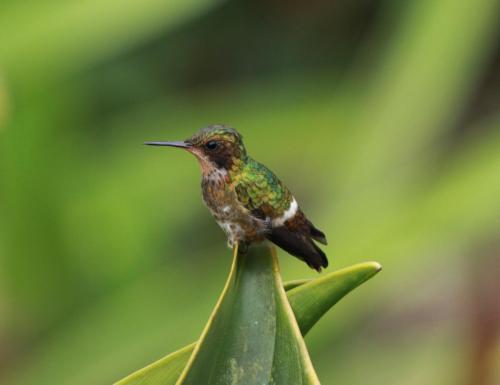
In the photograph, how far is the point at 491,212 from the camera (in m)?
2.34

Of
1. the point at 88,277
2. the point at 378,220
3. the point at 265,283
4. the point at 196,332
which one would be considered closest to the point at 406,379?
the point at 378,220

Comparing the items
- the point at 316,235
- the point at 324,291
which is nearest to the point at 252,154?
the point at 316,235

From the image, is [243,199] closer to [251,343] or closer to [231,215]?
[231,215]

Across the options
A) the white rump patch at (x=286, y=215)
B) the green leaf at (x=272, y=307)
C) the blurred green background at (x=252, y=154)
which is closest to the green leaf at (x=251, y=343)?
the green leaf at (x=272, y=307)

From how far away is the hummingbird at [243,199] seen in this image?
69 cm

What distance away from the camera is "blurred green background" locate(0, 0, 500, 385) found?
2.03 meters

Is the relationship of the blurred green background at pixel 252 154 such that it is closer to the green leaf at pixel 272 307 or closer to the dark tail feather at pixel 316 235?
the dark tail feather at pixel 316 235

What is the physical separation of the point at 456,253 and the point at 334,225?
823 mm

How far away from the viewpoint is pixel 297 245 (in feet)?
2.28

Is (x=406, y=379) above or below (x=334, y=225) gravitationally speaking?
below

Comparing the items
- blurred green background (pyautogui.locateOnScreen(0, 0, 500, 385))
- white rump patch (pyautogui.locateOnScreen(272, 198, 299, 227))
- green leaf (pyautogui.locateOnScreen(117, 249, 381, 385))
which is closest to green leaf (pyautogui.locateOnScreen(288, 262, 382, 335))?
green leaf (pyautogui.locateOnScreen(117, 249, 381, 385))

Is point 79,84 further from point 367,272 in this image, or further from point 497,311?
point 367,272

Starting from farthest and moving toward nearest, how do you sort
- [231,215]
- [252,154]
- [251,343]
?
[252,154], [231,215], [251,343]

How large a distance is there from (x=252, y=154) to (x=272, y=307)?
78.3 inches
